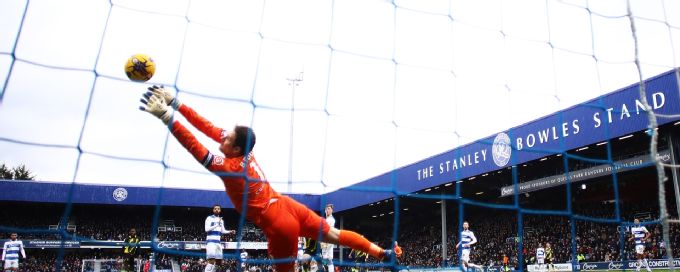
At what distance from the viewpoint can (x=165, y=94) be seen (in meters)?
3.88

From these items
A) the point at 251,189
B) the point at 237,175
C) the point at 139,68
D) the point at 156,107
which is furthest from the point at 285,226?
the point at 139,68

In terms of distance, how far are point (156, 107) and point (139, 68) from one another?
2.68ft

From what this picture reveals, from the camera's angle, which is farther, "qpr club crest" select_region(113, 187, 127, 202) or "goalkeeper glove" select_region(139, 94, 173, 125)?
"qpr club crest" select_region(113, 187, 127, 202)

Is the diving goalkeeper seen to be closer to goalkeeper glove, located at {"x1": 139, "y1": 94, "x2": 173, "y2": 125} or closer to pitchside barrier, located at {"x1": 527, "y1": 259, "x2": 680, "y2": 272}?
goalkeeper glove, located at {"x1": 139, "y1": 94, "x2": 173, "y2": 125}

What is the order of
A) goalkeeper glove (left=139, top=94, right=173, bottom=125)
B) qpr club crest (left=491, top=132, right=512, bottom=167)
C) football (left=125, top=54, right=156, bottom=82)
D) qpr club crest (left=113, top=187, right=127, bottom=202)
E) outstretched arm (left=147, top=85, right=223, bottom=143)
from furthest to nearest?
qpr club crest (left=113, top=187, right=127, bottom=202) < qpr club crest (left=491, top=132, right=512, bottom=167) < football (left=125, top=54, right=156, bottom=82) < outstretched arm (left=147, top=85, right=223, bottom=143) < goalkeeper glove (left=139, top=94, right=173, bottom=125)

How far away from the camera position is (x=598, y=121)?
42.7 ft

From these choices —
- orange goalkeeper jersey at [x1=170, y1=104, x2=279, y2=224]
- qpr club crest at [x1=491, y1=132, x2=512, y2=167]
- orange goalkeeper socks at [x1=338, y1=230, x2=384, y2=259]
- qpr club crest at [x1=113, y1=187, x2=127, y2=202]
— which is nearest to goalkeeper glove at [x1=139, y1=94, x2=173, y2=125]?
orange goalkeeper jersey at [x1=170, y1=104, x2=279, y2=224]

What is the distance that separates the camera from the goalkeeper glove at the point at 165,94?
383 centimetres

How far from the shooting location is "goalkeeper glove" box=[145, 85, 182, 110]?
12.6 ft

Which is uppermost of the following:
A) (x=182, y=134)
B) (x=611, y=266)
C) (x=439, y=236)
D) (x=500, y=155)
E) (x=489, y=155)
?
(x=489, y=155)

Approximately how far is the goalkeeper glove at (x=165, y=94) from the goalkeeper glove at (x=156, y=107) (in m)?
0.03

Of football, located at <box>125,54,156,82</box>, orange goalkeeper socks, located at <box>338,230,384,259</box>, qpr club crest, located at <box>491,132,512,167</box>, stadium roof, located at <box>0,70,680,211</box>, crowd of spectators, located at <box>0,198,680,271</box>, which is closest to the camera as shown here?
football, located at <box>125,54,156,82</box>

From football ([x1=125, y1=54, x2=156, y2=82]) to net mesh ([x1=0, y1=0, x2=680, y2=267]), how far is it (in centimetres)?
10

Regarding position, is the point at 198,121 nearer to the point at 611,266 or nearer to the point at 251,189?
the point at 251,189
